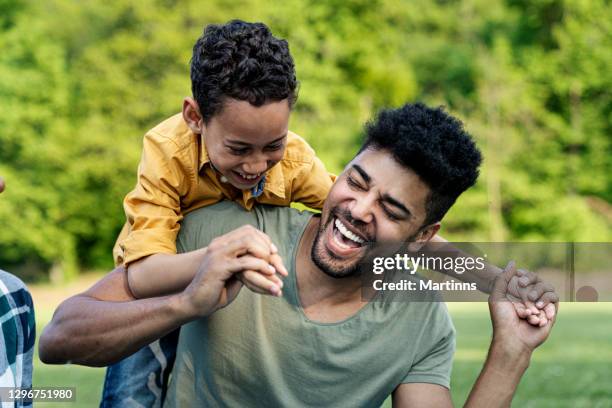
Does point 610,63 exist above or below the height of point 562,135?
above

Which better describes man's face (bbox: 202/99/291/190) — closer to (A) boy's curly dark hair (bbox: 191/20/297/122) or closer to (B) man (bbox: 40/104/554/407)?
(A) boy's curly dark hair (bbox: 191/20/297/122)

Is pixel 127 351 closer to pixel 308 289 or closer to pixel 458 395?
pixel 308 289

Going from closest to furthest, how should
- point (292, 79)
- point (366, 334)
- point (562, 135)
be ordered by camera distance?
1. point (366, 334)
2. point (292, 79)
3. point (562, 135)

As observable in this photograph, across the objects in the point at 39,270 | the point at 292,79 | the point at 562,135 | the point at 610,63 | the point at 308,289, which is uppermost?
the point at 610,63

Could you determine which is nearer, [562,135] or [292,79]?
[292,79]

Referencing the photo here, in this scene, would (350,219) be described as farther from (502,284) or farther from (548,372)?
(548,372)

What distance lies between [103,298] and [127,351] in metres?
0.22

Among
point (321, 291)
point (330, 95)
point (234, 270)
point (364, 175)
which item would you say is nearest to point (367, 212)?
point (364, 175)

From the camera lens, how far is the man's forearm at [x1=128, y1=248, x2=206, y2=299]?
2.79m

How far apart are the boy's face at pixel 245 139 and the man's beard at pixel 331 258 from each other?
0.34 metres

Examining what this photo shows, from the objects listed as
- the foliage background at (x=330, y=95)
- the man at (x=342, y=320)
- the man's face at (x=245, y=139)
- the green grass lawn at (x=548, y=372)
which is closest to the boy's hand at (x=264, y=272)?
the man at (x=342, y=320)

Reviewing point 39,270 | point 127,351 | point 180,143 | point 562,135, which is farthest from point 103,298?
point 562,135

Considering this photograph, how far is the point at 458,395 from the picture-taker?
24.2 ft

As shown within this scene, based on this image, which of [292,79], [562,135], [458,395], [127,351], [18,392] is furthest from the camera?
[562,135]
